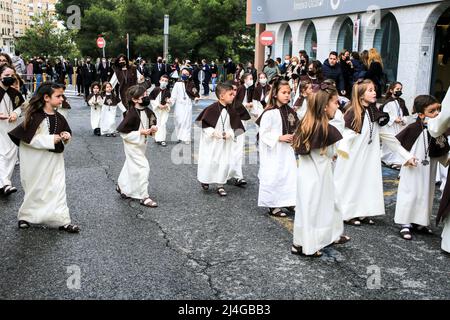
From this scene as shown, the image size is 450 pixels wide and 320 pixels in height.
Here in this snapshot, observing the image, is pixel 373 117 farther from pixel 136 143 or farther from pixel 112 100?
pixel 112 100

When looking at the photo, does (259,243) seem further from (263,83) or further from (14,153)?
(263,83)

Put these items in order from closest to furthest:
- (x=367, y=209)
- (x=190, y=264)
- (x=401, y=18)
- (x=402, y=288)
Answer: (x=402, y=288) < (x=190, y=264) < (x=367, y=209) < (x=401, y=18)

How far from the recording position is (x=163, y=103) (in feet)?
42.5

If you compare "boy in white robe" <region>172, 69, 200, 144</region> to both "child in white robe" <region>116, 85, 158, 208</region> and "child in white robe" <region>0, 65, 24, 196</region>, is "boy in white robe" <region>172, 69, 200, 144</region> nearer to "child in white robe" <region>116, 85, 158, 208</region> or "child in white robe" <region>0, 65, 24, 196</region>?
"child in white robe" <region>0, 65, 24, 196</region>

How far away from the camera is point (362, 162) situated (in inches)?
263

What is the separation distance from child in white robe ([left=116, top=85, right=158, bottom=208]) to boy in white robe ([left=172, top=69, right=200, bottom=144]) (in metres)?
5.42

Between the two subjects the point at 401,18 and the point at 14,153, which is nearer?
the point at 14,153

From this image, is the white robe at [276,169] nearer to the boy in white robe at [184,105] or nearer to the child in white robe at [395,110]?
the child in white robe at [395,110]

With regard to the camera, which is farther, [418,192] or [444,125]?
[418,192]

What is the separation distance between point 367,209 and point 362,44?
46.4ft

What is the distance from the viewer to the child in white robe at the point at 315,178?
5.26 metres

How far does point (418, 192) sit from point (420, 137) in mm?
631

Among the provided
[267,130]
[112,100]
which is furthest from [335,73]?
[267,130]

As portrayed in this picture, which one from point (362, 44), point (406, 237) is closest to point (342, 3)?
point (362, 44)
